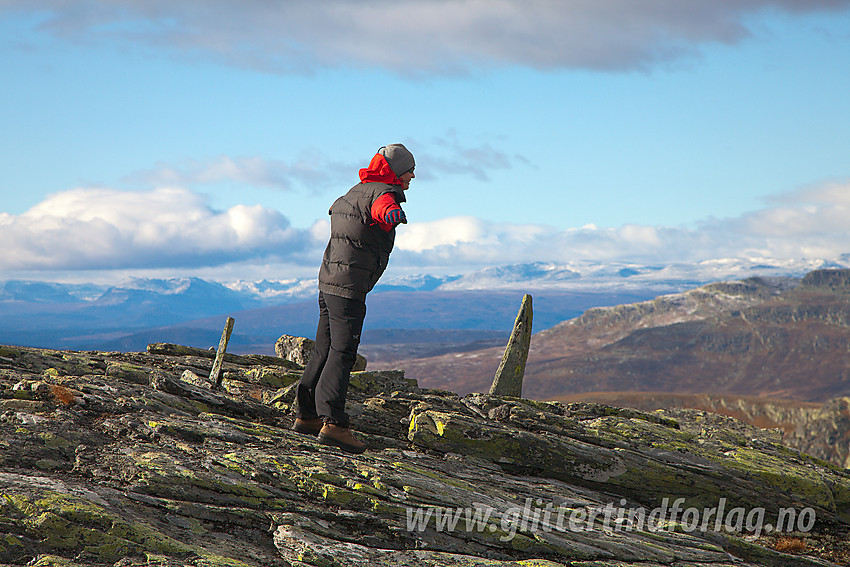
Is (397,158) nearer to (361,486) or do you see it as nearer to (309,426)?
(309,426)

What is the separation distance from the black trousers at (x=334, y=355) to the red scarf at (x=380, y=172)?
2.49 metres

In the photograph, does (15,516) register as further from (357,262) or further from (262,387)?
(262,387)

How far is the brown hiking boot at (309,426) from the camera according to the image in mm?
14234

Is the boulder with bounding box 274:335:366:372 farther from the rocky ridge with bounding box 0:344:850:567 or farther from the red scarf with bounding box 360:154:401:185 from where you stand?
the red scarf with bounding box 360:154:401:185

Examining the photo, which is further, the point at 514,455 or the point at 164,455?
the point at 514,455

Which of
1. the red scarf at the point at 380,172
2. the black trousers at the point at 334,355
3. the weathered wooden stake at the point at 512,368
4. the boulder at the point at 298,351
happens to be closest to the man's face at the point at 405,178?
the red scarf at the point at 380,172

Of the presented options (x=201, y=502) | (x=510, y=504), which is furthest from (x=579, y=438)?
(x=201, y=502)

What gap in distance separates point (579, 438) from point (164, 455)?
470 inches

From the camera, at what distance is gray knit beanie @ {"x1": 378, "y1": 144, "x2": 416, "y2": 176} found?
1270cm

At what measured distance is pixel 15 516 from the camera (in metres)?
9.16

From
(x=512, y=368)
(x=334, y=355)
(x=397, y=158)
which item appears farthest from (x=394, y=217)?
(x=512, y=368)

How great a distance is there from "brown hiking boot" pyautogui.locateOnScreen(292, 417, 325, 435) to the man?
3.03 ft

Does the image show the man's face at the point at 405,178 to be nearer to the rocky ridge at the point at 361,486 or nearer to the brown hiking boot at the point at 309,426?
the brown hiking boot at the point at 309,426

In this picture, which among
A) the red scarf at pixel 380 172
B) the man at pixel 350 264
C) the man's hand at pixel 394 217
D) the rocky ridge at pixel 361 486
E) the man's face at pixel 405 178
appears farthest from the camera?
the man's face at pixel 405 178
